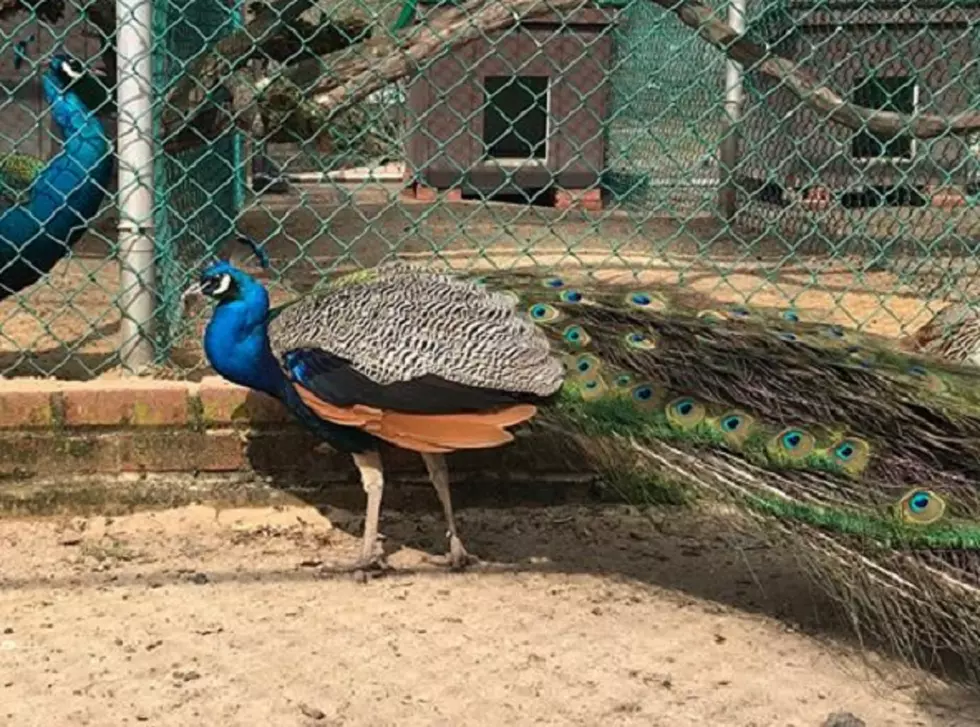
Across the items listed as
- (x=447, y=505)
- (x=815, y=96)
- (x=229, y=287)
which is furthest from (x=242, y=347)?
(x=815, y=96)

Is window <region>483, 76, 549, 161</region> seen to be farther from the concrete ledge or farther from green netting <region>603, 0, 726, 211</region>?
the concrete ledge

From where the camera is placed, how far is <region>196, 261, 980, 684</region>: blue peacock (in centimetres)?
239

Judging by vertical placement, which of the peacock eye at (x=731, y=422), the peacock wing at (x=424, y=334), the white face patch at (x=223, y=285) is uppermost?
the white face patch at (x=223, y=285)

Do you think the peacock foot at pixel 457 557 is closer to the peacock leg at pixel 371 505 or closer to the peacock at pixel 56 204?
the peacock leg at pixel 371 505

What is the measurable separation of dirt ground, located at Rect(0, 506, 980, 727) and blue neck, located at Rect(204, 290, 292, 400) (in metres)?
0.41

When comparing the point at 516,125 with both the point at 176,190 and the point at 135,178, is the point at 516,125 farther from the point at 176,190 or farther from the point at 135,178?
the point at 135,178

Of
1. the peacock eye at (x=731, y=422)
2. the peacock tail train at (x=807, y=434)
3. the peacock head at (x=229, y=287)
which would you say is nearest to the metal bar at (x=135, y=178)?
the peacock head at (x=229, y=287)

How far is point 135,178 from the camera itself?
3168 mm

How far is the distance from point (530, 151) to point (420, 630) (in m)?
4.73

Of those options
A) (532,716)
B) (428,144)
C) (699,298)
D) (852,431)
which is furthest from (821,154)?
(532,716)

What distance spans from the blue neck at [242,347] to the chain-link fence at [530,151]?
451mm

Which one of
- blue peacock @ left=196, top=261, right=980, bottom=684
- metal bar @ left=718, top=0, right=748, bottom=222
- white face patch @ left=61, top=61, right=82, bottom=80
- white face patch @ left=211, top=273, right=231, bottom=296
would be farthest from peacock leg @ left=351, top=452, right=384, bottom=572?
metal bar @ left=718, top=0, right=748, bottom=222

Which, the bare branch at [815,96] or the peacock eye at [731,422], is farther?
the bare branch at [815,96]

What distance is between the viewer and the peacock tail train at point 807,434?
2.35m
